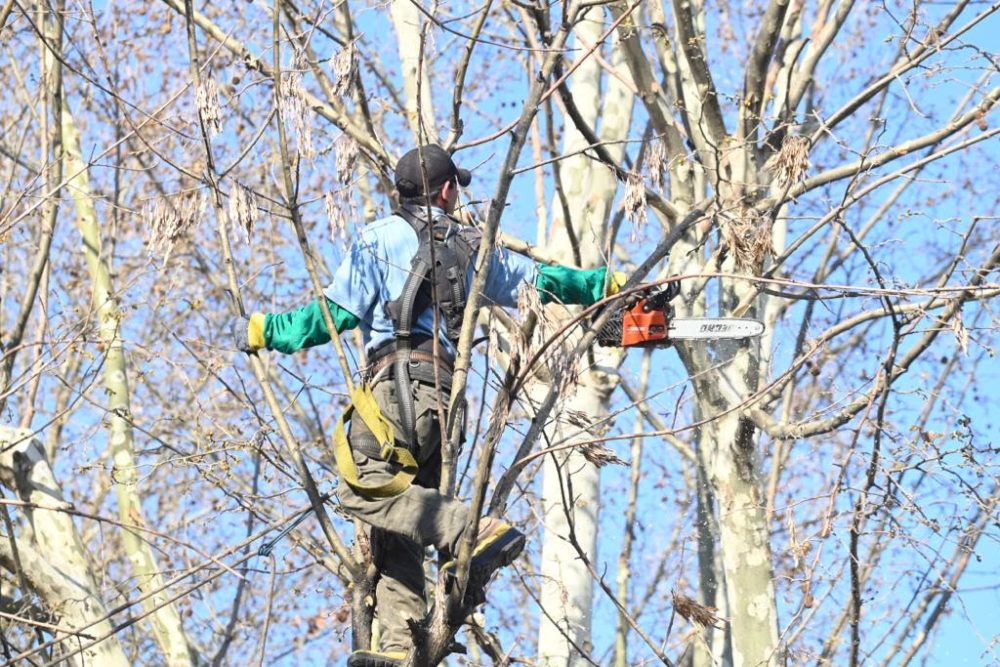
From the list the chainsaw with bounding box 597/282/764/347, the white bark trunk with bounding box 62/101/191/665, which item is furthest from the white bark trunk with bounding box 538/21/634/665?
the white bark trunk with bounding box 62/101/191/665

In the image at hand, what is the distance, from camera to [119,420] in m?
7.62

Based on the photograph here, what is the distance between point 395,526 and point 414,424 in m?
0.32

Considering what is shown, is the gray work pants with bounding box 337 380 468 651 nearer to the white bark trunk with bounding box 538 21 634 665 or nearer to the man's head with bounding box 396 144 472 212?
the man's head with bounding box 396 144 472 212

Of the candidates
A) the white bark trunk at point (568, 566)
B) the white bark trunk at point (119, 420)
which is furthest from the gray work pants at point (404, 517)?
the white bark trunk at point (119, 420)

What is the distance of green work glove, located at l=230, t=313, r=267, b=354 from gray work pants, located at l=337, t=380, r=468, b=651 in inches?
16.8

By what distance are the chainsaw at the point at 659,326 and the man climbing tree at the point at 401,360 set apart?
0.33 meters

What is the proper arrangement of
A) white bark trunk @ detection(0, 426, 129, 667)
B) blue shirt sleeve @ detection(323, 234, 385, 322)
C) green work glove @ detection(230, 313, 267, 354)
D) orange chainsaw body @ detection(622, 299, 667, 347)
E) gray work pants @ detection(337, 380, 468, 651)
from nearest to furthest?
1. gray work pants @ detection(337, 380, 468, 651)
2. blue shirt sleeve @ detection(323, 234, 385, 322)
3. green work glove @ detection(230, 313, 267, 354)
4. orange chainsaw body @ detection(622, 299, 667, 347)
5. white bark trunk @ detection(0, 426, 129, 667)

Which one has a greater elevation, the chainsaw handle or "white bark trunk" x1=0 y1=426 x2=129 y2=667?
the chainsaw handle

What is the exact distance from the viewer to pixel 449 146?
14.9 feet

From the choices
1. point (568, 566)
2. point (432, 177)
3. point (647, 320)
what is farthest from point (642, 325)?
point (568, 566)

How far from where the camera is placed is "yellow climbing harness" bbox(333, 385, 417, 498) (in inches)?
166

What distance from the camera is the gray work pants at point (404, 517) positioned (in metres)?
4.16

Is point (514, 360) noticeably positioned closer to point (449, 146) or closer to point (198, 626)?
point (449, 146)

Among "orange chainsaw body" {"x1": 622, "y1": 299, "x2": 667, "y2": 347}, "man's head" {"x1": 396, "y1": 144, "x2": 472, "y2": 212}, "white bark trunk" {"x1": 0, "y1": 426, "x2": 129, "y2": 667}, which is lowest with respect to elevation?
"white bark trunk" {"x1": 0, "y1": 426, "x2": 129, "y2": 667}
